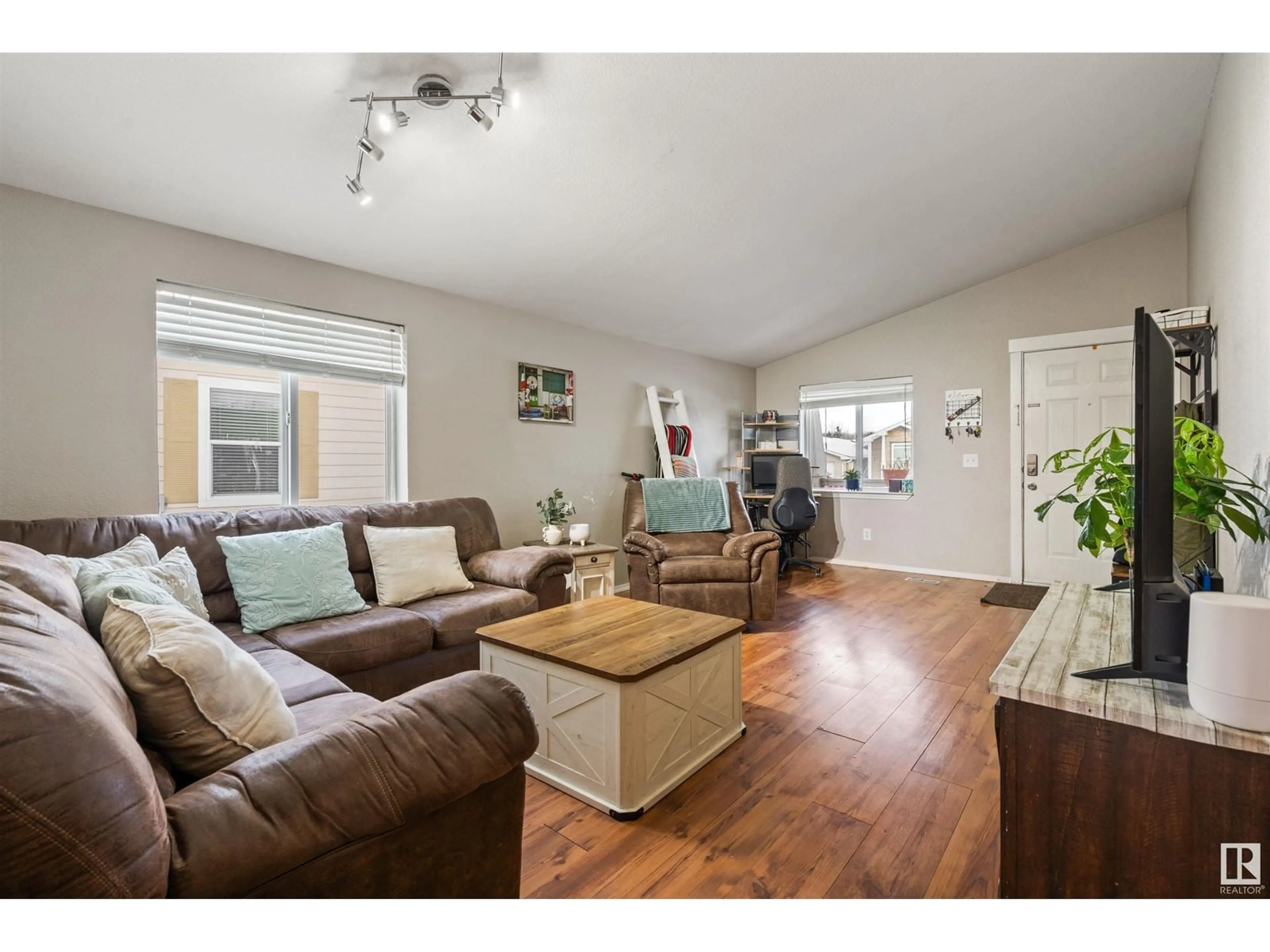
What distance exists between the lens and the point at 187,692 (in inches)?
39.8

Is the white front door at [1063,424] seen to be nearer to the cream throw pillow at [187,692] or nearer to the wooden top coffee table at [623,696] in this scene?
the wooden top coffee table at [623,696]

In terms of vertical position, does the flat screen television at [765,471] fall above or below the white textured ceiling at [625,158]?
below

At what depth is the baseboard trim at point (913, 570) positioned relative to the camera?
504cm

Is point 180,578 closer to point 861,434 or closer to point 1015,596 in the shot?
point 1015,596

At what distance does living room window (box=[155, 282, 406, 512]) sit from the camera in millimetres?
2723

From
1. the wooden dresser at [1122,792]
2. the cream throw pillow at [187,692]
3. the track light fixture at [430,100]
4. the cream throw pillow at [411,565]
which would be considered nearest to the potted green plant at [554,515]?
the cream throw pillow at [411,565]

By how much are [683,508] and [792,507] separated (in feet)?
4.31

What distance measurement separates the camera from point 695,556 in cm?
388

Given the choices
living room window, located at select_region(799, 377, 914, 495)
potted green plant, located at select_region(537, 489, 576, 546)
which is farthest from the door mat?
potted green plant, located at select_region(537, 489, 576, 546)

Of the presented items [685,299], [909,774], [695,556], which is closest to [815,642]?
[695,556]

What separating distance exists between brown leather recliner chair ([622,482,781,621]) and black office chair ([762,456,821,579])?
4.94 ft

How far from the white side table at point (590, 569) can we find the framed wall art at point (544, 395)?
0.93 metres

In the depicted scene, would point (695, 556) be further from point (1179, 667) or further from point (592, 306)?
point (1179, 667)

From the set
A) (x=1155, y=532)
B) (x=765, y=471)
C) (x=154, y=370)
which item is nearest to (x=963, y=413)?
(x=765, y=471)
